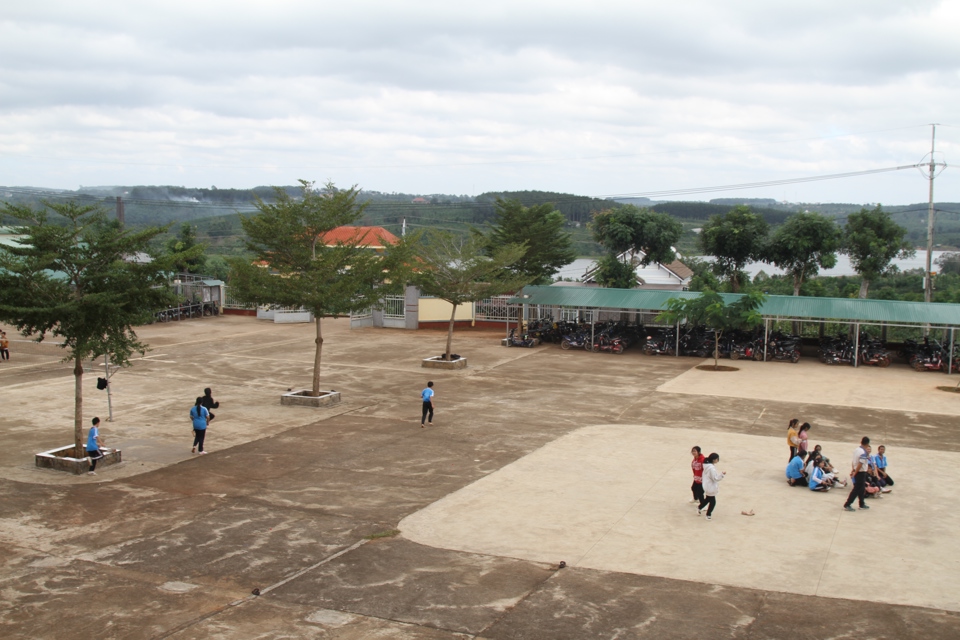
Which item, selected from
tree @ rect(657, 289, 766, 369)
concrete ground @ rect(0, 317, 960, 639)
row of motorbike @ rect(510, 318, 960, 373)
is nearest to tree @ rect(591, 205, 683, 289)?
row of motorbike @ rect(510, 318, 960, 373)

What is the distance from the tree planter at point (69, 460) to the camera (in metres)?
15.3

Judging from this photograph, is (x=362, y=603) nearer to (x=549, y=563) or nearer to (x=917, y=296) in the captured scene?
(x=549, y=563)

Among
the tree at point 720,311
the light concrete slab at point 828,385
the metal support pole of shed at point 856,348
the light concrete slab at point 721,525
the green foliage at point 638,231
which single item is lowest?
the light concrete slab at point 721,525

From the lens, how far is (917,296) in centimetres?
4459

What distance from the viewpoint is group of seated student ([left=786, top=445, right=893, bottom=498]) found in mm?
14180

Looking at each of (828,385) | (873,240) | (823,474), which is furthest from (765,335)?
(823,474)

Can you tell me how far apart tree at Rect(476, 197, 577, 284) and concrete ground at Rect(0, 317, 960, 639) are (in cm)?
1147

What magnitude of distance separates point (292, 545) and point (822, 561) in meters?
7.47

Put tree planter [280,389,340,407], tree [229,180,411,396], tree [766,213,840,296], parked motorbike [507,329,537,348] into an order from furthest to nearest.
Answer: tree [766,213,840,296] → parked motorbike [507,329,537,348] → tree planter [280,389,340,407] → tree [229,180,411,396]

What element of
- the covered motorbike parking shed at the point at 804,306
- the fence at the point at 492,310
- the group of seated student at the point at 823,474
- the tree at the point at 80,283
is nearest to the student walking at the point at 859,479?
the group of seated student at the point at 823,474

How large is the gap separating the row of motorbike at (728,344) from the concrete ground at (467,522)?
4733mm

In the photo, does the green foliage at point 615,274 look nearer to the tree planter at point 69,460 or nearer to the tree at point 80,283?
the tree at point 80,283

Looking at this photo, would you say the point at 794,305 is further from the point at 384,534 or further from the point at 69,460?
the point at 69,460

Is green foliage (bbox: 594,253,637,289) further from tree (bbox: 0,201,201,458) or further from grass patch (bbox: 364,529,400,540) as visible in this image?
grass patch (bbox: 364,529,400,540)
